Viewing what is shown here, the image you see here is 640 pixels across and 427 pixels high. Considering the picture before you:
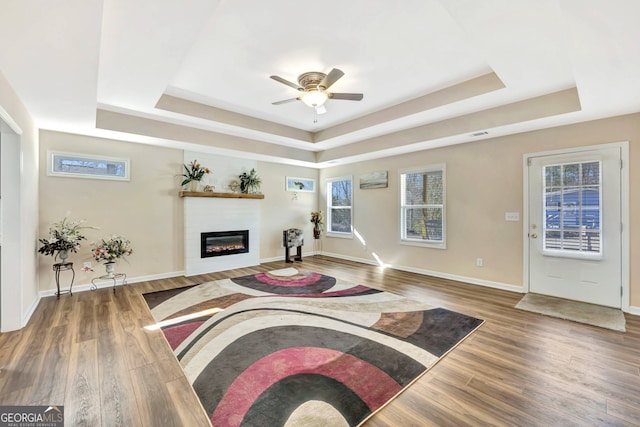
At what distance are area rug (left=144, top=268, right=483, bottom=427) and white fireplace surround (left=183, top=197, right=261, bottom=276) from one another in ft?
3.98

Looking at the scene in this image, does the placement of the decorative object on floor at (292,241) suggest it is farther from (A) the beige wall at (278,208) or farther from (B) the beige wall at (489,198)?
(B) the beige wall at (489,198)

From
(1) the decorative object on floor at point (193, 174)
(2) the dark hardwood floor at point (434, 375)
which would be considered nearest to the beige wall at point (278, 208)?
(1) the decorative object on floor at point (193, 174)

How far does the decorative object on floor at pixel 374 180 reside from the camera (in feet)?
20.1

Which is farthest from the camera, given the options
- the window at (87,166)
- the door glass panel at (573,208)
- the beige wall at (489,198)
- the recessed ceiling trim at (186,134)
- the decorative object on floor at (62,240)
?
the window at (87,166)

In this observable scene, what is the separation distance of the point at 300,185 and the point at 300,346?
5129mm

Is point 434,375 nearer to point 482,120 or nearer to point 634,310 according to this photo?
point 634,310

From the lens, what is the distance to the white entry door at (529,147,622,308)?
3.55 metres

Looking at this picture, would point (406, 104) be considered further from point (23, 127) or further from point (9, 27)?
point (23, 127)

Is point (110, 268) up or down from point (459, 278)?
up

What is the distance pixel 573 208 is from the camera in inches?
150

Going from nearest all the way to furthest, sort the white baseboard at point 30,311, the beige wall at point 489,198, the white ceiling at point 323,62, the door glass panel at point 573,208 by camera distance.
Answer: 1. the white ceiling at point 323,62
2. the white baseboard at point 30,311
3. the beige wall at point 489,198
4. the door glass panel at point 573,208

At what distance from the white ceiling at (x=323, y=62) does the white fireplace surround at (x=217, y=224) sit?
1303 millimetres

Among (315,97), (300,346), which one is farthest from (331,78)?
(300,346)

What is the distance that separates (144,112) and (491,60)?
4482 mm
